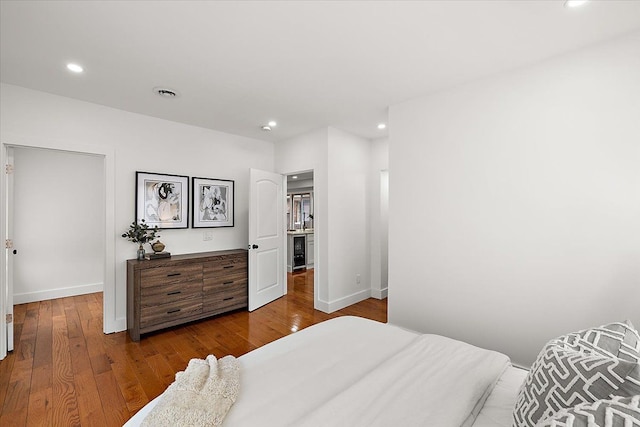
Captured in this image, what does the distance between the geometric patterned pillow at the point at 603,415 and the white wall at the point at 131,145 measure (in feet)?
12.8

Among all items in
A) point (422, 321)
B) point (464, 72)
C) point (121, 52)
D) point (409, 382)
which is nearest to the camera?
point (409, 382)

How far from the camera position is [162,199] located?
354 centimetres

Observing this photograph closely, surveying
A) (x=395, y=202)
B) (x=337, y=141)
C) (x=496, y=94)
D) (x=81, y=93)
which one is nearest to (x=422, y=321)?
(x=395, y=202)

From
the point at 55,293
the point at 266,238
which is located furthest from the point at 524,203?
the point at 55,293

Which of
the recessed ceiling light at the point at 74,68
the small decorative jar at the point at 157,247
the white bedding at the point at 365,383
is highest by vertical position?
the recessed ceiling light at the point at 74,68

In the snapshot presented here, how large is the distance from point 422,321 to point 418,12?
102 inches

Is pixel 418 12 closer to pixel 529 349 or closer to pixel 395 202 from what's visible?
pixel 395 202

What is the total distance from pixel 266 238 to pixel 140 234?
160 centimetres

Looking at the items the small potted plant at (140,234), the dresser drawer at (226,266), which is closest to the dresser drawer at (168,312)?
the dresser drawer at (226,266)

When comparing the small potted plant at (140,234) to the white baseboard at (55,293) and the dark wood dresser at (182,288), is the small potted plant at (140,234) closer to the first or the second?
the dark wood dresser at (182,288)

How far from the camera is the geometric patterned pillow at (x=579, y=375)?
0.78 m

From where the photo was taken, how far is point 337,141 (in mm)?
3932

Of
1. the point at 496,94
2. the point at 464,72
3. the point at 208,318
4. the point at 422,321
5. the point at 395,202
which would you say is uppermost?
the point at 464,72

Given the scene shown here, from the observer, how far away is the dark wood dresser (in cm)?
302
